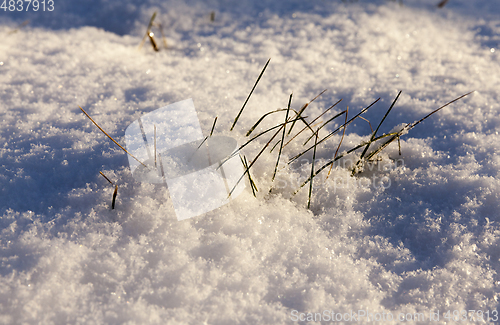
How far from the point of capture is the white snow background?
3.02 feet

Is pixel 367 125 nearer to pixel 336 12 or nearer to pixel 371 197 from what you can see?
pixel 371 197

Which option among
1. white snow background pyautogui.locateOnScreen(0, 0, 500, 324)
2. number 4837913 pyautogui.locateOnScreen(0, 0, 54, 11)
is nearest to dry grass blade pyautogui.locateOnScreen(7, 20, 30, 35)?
white snow background pyautogui.locateOnScreen(0, 0, 500, 324)

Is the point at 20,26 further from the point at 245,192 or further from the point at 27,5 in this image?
the point at 245,192

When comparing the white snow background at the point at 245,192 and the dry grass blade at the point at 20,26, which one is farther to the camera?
the dry grass blade at the point at 20,26

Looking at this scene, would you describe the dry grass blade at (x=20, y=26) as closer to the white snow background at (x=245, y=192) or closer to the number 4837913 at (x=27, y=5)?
the white snow background at (x=245, y=192)

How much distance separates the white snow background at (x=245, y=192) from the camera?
0.92 meters

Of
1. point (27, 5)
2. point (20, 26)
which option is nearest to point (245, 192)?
point (20, 26)

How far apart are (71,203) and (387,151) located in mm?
1271

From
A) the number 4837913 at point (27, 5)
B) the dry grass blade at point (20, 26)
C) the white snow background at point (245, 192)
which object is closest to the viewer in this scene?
the white snow background at point (245, 192)

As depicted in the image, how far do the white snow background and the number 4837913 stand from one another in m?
0.05

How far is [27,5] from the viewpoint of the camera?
2.07 metres

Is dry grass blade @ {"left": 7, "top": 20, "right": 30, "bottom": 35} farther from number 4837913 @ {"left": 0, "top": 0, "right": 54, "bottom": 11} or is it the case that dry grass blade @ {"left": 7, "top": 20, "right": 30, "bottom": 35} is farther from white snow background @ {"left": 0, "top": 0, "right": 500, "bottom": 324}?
number 4837913 @ {"left": 0, "top": 0, "right": 54, "bottom": 11}

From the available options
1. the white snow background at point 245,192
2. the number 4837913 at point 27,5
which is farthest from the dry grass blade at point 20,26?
the number 4837913 at point 27,5

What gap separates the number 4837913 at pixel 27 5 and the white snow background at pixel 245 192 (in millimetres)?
48
